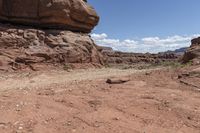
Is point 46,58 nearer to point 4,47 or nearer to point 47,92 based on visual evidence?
point 4,47

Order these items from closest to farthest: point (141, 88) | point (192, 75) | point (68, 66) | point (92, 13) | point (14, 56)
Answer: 1. point (141, 88)
2. point (192, 75)
3. point (14, 56)
4. point (68, 66)
5. point (92, 13)

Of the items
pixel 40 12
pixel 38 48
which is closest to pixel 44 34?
pixel 38 48

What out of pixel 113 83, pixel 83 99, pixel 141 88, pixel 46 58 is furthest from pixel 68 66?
pixel 83 99

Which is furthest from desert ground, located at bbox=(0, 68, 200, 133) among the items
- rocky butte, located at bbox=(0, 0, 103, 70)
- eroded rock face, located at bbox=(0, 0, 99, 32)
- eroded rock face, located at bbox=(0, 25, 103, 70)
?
eroded rock face, located at bbox=(0, 0, 99, 32)

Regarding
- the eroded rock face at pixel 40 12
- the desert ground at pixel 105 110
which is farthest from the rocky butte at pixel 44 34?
the desert ground at pixel 105 110

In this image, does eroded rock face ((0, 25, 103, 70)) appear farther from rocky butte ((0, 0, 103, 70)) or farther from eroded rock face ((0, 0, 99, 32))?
eroded rock face ((0, 0, 99, 32))

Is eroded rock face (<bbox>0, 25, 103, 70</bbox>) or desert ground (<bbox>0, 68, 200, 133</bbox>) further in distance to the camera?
eroded rock face (<bbox>0, 25, 103, 70</bbox>)

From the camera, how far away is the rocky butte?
1502 centimetres

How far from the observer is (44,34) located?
648 inches

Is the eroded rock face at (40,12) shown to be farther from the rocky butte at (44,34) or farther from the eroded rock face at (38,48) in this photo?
the eroded rock face at (38,48)

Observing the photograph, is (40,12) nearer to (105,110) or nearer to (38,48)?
(38,48)

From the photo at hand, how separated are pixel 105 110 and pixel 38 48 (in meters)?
9.89

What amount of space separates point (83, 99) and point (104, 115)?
3.92 feet

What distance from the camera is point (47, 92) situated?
8016 mm
